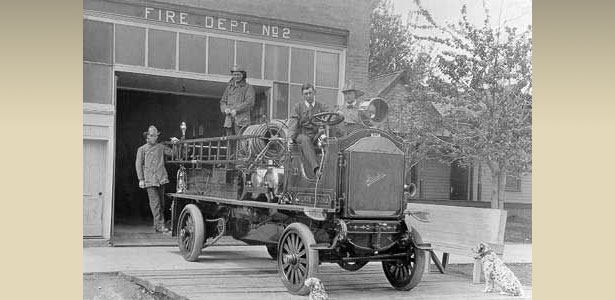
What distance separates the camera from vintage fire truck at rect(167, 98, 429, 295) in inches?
186

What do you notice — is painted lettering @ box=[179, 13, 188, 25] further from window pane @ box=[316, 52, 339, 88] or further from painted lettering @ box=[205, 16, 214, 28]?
window pane @ box=[316, 52, 339, 88]

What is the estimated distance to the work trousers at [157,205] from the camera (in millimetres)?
5449

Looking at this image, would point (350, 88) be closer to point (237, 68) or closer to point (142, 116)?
point (237, 68)

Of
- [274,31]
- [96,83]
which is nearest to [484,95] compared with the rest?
[274,31]

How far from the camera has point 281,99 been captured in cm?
511

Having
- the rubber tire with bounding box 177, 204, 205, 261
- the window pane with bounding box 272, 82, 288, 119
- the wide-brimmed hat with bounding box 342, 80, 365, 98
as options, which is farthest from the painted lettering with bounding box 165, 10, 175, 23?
the rubber tire with bounding box 177, 204, 205, 261

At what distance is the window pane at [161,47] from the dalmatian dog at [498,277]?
2.50m

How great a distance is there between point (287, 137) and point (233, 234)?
129cm

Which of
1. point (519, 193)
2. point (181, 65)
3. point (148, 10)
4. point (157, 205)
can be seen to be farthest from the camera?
point (157, 205)

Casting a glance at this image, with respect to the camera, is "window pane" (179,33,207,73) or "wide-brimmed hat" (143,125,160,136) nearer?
"window pane" (179,33,207,73)

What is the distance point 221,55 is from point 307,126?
743mm

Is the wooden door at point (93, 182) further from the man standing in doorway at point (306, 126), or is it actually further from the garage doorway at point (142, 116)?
the man standing in doorway at point (306, 126)

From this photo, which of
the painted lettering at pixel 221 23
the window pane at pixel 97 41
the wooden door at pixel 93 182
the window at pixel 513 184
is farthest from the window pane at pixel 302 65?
the window at pixel 513 184

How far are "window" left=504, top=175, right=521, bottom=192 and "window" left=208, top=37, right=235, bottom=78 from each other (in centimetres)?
211
